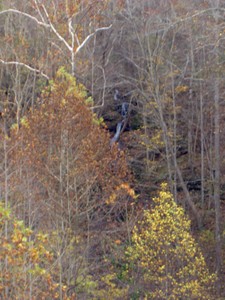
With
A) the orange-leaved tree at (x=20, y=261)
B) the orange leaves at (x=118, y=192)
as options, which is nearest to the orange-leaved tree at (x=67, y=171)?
the orange leaves at (x=118, y=192)

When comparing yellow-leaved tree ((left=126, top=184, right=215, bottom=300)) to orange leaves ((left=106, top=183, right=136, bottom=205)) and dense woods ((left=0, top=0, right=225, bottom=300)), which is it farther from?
orange leaves ((left=106, top=183, right=136, bottom=205))

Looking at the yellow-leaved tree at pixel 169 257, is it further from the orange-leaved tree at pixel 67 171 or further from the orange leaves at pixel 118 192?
the orange-leaved tree at pixel 67 171

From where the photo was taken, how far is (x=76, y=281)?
1245cm

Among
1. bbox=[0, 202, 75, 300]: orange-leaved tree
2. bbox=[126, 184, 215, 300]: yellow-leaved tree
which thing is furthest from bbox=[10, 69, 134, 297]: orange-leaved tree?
bbox=[0, 202, 75, 300]: orange-leaved tree

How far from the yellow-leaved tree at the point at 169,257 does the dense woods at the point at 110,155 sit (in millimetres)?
42

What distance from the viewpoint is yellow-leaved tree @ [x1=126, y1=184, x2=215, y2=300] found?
1501 centimetres

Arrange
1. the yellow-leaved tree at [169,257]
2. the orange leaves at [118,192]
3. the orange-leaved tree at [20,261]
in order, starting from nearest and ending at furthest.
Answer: the orange-leaved tree at [20,261] → the orange leaves at [118,192] → the yellow-leaved tree at [169,257]

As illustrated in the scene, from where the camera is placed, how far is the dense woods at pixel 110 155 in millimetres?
11102

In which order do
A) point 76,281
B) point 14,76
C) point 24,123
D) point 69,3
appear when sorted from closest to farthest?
point 76,281 < point 24,123 < point 69,3 < point 14,76

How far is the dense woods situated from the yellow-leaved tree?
1.7 inches

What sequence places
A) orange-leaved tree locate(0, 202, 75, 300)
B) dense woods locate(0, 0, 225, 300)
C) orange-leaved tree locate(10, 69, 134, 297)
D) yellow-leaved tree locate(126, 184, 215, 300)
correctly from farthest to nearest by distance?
yellow-leaved tree locate(126, 184, 215, 300)
orange-leaved tree locate(10, 69, 134, 297)
dense woods locate(0, 0, 225, 300)
orange-leaved tree locate(0, 202, 75, 300)

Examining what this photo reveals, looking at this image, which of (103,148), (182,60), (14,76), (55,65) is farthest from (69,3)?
(103,148)

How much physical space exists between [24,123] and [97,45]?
10.1 meters

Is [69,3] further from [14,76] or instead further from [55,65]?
[14,76]
